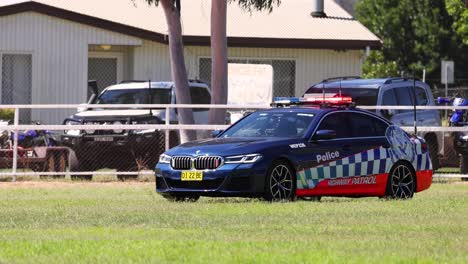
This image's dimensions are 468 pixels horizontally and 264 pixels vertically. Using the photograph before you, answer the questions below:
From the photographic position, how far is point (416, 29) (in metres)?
59.2

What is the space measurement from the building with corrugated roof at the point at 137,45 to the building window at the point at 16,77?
0.02 m

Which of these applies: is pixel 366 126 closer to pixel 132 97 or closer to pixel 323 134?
pixel 323 134

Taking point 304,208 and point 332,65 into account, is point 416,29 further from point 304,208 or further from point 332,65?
point 304,208

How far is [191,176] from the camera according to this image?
1755cm

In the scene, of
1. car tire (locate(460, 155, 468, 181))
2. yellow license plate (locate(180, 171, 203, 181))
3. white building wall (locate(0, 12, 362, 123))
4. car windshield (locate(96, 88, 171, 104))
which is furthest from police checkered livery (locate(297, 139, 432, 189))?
white building wall (locate(0, 12, 362, 123))

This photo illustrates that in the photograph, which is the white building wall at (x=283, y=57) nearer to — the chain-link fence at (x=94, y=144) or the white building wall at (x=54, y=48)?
the white building wall at (x=54, y=48)

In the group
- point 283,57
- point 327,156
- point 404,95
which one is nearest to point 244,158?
point 327,156

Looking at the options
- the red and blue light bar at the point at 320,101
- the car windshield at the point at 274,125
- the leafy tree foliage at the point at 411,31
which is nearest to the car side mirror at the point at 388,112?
the red and blue light bar at the point at 320,101

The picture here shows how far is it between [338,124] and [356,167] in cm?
69

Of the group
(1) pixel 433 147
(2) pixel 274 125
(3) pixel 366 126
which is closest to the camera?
(2) pixel 274 125

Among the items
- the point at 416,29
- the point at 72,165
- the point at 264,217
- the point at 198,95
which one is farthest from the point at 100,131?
the point at 416,29

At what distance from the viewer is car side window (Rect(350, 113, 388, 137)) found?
18.9 meters

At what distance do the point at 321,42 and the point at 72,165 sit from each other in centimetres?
1059

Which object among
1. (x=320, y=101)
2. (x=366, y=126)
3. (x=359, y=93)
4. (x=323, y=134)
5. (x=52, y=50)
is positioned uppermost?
(x=52, y=50)
